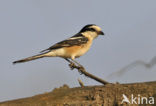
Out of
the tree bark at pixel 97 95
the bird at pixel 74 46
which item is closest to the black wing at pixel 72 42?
the bird at pixel 74 46

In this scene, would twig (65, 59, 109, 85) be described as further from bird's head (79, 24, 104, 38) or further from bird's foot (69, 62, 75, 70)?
bird's head (79, 24, 104, 38)

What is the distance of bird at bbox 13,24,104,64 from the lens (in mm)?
13242

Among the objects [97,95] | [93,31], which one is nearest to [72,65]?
[93,31]

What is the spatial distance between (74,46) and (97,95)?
453 cm

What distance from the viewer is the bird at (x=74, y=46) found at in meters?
13.2

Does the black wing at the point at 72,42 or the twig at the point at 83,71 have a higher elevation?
the black wing at the point at 72,42

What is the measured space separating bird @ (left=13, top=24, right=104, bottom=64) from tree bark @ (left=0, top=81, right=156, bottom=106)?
9.88 feet

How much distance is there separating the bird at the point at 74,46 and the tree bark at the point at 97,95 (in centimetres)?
301

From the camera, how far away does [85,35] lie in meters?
14.3

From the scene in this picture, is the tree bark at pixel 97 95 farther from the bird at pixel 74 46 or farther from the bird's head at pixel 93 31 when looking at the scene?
the bird's head at pixel 93 31

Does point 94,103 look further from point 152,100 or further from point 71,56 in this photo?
point 71,56

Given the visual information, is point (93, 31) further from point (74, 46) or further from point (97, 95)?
point (97, 95)

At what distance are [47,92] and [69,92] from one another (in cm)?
79

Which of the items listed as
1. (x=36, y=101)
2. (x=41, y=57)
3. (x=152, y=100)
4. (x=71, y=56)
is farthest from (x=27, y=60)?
(x=152, y=100)
